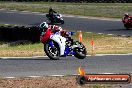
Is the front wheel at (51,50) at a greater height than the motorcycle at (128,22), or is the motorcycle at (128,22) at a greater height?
the front wheel at (51,50)

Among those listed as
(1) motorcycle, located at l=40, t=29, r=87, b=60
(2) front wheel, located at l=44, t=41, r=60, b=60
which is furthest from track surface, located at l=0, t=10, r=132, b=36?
(2) front wheel, located at l=44, t=41, r=60, b=60

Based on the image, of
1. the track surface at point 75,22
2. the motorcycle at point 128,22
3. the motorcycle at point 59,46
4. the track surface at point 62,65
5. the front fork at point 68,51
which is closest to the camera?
the track surface at point 62,65

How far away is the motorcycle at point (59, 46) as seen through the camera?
1786 centimetres

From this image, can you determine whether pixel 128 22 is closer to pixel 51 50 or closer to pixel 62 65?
pixel 51 50

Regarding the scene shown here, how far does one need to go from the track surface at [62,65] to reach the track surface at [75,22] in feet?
49.1

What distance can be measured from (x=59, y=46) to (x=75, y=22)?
875 inches

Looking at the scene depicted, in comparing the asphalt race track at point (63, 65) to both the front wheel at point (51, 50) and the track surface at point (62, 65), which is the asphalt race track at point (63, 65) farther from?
the front wheel at point (51, 50)

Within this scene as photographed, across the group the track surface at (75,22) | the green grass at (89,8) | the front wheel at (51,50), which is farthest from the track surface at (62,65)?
the green grass at (89,8)

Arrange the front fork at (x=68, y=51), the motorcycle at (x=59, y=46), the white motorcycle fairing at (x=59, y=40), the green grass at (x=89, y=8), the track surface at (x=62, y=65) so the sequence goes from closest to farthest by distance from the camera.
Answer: the track surface at (x=62, y=65) → the motorcycle at (x=59, y=46) → the white motorcycle fairing at (x=59, y=40) → the front fork at (x=68, y=51) → the green grass at (x=89, y=8)

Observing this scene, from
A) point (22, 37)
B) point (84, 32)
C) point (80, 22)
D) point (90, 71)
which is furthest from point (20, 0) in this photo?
point (90, 71)

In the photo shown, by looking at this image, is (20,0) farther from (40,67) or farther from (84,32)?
(40,67)

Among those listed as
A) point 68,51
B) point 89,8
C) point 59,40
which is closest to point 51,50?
point 59,40

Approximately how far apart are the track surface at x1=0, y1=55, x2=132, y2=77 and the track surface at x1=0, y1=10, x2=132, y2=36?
14972 mm

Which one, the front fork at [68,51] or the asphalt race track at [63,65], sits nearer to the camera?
the asphalt race track at [63,65]
